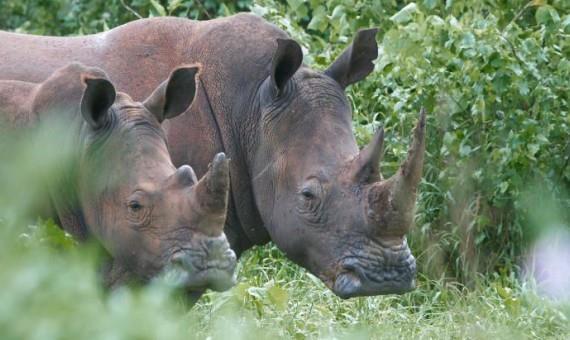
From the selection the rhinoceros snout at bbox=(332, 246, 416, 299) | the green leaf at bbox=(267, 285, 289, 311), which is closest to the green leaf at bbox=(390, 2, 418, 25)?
the green leaf at bbox=(267, 285, 289, 311)

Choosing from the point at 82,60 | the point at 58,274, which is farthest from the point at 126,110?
the point at 58,274

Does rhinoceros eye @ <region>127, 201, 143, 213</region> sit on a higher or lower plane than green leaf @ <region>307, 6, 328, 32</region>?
higher

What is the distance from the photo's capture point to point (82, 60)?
663cm

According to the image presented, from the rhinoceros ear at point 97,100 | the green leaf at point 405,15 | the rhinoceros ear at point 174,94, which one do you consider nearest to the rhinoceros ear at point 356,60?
the rhinoceros ear at point 174,94

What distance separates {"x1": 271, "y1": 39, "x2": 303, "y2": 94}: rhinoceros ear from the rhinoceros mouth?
39.7 inches

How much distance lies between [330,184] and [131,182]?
1.02 metres

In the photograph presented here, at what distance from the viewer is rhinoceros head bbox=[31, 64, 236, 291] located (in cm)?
520

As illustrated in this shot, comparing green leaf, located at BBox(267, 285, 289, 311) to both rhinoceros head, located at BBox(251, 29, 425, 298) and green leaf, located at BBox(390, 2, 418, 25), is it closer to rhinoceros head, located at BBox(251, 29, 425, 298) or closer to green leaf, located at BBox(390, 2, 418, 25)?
rhinoceros head, located at BBox(251, 29, 425, 298)

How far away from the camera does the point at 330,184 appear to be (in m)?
6.05

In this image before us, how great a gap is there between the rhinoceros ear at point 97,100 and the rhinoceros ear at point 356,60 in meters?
1.38

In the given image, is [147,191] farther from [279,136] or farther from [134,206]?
[279,136]

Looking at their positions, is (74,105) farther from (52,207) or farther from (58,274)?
(58,274)

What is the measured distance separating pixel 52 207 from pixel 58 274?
367cm

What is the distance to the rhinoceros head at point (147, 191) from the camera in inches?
205
